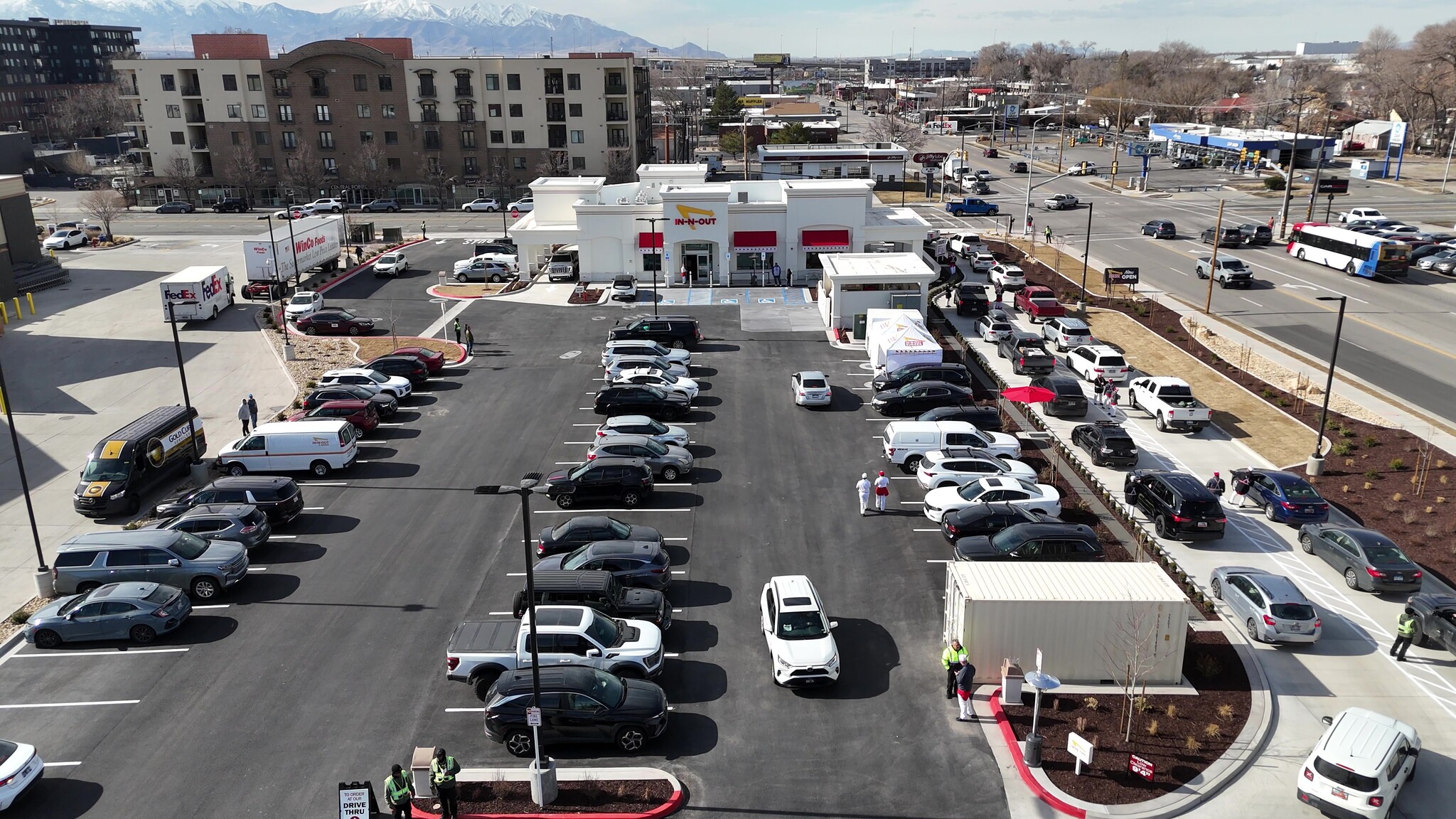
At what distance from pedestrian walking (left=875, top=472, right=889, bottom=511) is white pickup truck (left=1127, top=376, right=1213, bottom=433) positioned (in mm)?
13591

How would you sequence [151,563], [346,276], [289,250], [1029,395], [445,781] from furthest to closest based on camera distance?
1. [346,276]
2. [289,250]
3. [1029,395]
4. [151,563]
5. [445,781]

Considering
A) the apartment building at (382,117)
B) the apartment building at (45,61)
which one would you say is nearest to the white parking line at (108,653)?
the apartment building at (382,117)

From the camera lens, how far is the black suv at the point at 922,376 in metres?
39.6

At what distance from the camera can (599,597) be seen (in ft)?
76.1

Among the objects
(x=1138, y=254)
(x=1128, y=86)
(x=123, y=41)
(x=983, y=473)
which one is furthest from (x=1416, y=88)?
(x=123, y=41)

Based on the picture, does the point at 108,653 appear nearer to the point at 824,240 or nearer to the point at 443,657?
the point at 443,657

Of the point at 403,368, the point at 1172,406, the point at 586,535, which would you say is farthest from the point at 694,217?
the point at 586,535

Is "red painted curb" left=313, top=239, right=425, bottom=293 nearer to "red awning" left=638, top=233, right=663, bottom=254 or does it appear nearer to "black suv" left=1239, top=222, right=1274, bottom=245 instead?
"red awning" left=638, top=233, right=663, bottom=254

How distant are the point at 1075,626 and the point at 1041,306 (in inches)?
1328

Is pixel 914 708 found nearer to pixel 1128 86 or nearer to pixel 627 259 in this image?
pixel 627 259

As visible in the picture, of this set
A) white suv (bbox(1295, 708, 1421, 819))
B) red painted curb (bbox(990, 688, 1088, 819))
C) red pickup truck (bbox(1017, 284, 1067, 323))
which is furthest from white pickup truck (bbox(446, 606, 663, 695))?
red pickup truck (bbox(1017, 284, 1067, 323))

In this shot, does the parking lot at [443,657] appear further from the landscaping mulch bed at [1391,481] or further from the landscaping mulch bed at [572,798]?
the landscaping mulch bed at [1391,481]

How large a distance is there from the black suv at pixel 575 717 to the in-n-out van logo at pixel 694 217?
43546mm

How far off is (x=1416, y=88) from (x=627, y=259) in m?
111
